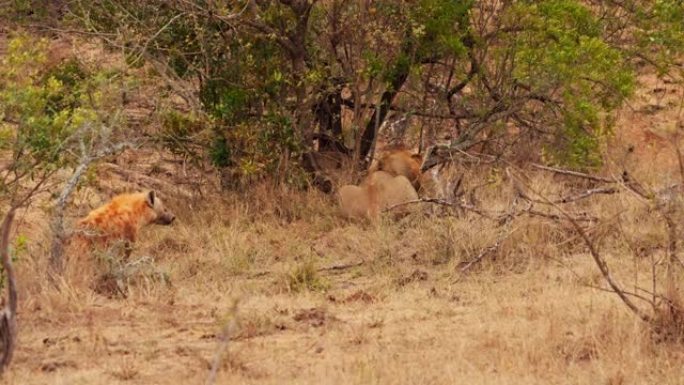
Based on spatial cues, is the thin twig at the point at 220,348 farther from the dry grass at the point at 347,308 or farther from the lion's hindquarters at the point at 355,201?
the lion's hindquarters at the point at 355,201

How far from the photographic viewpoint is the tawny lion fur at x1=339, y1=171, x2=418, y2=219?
38.6ft

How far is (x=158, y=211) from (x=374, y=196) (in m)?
2.14

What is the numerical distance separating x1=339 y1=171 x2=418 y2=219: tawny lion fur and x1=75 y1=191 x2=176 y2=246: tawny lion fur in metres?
1.83

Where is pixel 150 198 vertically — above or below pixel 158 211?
above

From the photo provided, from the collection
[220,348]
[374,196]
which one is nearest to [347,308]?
[220,348]

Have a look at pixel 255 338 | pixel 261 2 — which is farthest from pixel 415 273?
pixel 261 2

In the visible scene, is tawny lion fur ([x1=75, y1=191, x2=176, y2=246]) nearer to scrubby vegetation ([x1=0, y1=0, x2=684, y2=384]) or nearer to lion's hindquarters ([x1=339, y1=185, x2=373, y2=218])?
scrubby vegetation ([x1=0, y1=0, x2=684, y2=384])

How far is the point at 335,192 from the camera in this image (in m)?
12.7

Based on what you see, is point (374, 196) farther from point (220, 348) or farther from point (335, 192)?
point (220, 348)

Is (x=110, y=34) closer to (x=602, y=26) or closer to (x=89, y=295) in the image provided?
(x=89, y=295)

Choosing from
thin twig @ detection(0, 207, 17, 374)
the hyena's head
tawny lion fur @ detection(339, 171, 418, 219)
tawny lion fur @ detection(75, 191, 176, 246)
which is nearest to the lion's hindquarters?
tawny lion fur @ detection(339, 171, 418, 219)

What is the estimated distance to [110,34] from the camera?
39.0 feet

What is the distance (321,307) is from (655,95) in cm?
1044

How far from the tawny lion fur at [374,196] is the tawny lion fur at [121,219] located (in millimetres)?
1829
